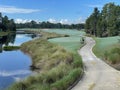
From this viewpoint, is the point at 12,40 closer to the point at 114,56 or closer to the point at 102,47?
the point at 102,47

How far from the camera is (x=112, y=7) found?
101 meters

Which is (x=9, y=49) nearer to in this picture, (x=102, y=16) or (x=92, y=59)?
(x=92, y=59)

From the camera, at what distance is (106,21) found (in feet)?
335

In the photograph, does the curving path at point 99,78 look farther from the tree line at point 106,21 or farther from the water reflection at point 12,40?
the tree line at point 106,21

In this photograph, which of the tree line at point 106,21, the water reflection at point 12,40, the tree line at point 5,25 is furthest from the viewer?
the tree line at point 5,25

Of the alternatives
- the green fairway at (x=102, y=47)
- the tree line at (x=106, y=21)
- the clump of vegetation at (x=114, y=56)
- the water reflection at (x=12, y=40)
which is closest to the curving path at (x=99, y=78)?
the clump of vegetation at (x=114, y=56)

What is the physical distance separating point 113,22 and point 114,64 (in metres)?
62.9

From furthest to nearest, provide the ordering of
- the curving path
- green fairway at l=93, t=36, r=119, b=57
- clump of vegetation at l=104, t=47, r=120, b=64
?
1. green fairway at l=93, t=36, r=119, b=57
2. clump of vegetation at l=104, t=47, r=120, b=64
3. the curving path

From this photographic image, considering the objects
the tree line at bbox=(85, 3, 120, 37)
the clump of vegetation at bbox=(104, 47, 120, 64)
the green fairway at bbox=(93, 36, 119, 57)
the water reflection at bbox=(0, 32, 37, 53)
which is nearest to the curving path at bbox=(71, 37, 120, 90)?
the clump of vegetation at bbox=(104, 47, 120, 64)

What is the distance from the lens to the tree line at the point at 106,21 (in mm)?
96250

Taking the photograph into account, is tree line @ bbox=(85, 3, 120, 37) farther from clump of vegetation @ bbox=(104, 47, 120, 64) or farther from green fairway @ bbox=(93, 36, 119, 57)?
clump of vegetation @ bbox=(104, 47, 120, 64)

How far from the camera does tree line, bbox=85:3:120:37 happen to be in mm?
96250

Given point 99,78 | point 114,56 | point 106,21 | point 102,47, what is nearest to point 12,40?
point 106,21

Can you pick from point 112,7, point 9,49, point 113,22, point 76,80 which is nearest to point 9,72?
point 76,80
